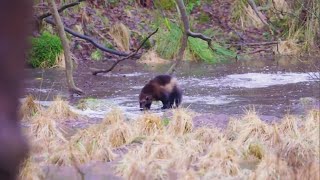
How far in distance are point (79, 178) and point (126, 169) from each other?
0.55 meters

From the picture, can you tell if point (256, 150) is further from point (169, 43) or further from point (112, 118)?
point (169, 43)

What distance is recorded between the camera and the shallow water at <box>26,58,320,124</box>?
36.6ft

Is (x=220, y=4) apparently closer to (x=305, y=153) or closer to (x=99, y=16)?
(x=99, y=16)

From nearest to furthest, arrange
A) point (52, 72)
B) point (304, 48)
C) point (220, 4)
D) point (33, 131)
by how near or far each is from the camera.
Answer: point (33, 131) → point (52, 72) → point (304, 48) → point (220, 4)

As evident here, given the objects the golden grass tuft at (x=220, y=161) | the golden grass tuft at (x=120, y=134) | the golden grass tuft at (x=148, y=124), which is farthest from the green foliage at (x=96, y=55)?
the golden grass tuft at (x=220, y=161)

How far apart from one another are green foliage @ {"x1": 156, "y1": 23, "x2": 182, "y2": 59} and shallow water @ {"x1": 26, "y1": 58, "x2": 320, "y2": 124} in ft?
3.50

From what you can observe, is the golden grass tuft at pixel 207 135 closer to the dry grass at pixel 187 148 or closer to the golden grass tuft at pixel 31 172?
the dry grass at pixel 187 148

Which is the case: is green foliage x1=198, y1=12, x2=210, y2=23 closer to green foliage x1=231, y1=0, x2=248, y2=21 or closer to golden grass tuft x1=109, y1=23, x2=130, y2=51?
green foliage x1=231, y1=0, x2=248, y2=21

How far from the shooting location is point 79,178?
22.6ft

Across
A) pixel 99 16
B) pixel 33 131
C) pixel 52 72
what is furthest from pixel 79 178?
pixel 99 16

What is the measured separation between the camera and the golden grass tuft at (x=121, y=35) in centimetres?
1992

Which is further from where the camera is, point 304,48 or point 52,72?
point 304,48

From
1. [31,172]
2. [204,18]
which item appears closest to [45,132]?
[31,172]

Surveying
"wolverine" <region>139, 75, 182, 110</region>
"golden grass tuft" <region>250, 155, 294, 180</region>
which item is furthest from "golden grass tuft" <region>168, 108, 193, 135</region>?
"golden grass tuft" <region>250, 155, 294, 180</region>
